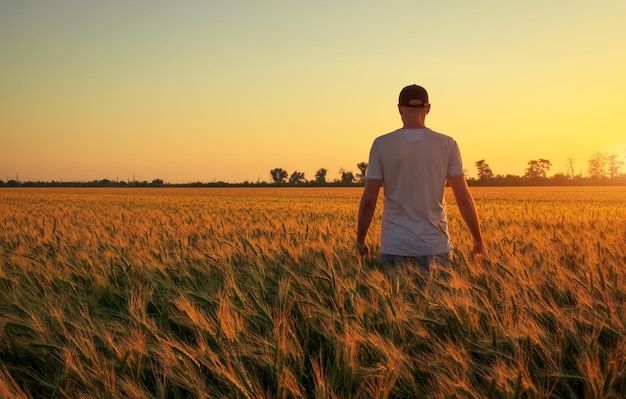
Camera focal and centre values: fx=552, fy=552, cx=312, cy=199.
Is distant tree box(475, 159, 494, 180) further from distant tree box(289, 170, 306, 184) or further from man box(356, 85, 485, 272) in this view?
man box(356, 85, 485, 272)

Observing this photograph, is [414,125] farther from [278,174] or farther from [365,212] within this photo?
[278,174]

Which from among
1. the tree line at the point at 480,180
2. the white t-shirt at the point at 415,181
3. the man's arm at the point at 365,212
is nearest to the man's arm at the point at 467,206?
the white t-shirt at the point at 415,181

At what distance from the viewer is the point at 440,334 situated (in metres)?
2.70

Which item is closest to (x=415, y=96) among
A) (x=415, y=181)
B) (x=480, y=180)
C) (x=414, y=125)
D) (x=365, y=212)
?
(x=414, y=125)

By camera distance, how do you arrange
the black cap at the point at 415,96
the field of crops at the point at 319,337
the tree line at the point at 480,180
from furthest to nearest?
the tree line at the point at 480,180, the black cap at the point at 415,96, the field of crops at the point at 319,337

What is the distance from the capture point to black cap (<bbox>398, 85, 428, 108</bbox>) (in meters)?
3.72

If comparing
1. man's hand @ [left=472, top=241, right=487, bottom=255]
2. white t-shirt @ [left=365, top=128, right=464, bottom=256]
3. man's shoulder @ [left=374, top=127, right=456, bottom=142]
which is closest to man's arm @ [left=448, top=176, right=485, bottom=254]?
man's hand @ [left=472, top=241, right=487, bottom=255]

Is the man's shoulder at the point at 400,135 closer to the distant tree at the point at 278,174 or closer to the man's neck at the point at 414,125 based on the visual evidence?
the man's neck at the point at 414,125

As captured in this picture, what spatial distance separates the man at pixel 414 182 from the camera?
12.6ft

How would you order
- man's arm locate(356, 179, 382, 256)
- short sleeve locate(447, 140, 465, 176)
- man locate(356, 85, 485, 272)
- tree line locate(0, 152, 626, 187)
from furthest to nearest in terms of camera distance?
1. tree line locate(0, 152, 626, 187)
2. man's arm locate(356, 179, 382, 256)
3. short sleeve locate(447, 140, 465, 176)
4. man locate(356, 85, 485, 272)

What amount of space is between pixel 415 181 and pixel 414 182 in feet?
0.03

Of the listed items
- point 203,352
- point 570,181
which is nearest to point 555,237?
point 203,352

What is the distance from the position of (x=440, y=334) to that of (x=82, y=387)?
1628mm

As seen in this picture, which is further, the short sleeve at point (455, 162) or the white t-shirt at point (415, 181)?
the short sleeve at point (455, 162)
